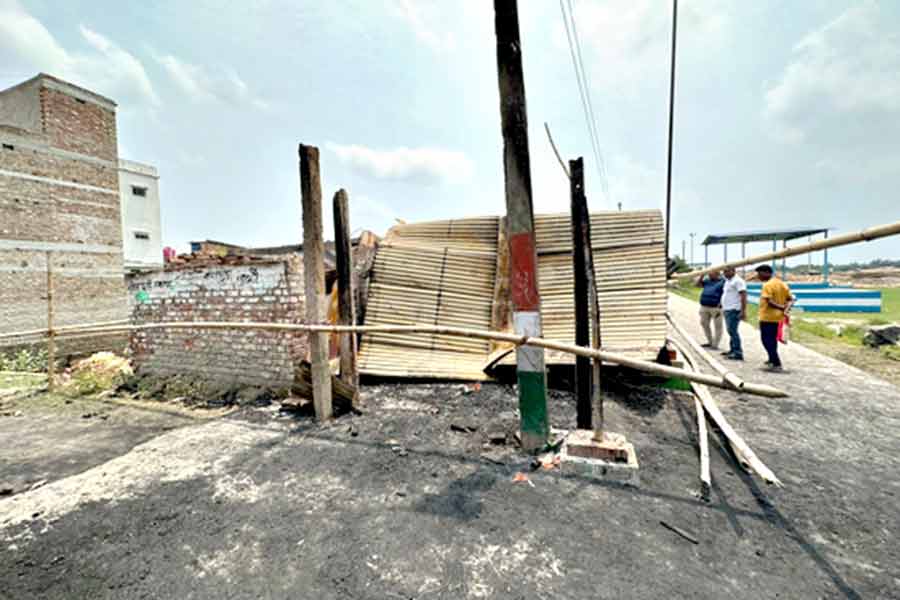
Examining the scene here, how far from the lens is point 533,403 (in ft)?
10.9

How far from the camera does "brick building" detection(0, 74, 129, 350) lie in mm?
10234

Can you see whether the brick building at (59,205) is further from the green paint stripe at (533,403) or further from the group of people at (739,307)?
the group of people at (739,307)

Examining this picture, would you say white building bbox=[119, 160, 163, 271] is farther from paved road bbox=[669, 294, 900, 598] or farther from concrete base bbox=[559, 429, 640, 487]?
paved road bbox=[669, 294, 900, 598]

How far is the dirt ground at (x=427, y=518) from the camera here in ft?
6.53

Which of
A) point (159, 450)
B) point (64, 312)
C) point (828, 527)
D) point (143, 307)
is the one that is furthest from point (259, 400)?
point (64, 312)

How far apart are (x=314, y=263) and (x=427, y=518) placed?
2.92 metres

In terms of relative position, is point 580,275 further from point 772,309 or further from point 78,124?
point 78,124

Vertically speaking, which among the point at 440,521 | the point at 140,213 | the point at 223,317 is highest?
the point at 140,213

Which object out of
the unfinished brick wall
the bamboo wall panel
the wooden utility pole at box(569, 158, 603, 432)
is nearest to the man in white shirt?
the bamboo wall panel

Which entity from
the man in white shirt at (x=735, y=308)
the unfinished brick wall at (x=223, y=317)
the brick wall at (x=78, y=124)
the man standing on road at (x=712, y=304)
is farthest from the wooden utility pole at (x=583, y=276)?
the brick wall at (x=78, y=124)

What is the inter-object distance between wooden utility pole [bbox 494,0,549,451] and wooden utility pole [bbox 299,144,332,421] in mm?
2239

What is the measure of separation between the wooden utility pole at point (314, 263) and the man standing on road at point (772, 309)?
6.94m

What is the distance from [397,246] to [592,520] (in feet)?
17.4

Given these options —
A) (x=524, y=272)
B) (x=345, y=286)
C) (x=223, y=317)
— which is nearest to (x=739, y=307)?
(x=524, y=272)
